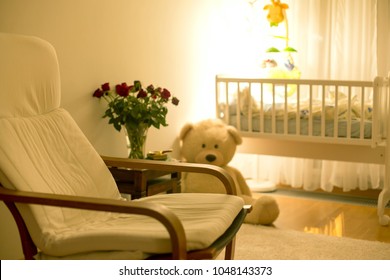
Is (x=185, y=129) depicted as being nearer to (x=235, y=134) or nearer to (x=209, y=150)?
(x=209, y=150)

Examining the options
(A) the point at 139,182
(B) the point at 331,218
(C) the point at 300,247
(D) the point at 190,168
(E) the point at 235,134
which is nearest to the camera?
(D) the point at 190,168

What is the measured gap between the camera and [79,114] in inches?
120

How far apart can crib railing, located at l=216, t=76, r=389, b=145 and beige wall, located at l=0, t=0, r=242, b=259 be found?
28cm

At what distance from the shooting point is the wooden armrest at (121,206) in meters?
1.72

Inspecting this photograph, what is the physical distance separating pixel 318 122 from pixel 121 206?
2360 millimetres

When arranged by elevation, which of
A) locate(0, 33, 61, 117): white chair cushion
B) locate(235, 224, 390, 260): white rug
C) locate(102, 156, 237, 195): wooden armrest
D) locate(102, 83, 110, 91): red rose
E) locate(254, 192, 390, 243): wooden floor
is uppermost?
locate(0, 33, 61, 117): white chair cushion

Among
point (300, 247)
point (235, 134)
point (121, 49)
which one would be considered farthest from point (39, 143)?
point (235, 134)

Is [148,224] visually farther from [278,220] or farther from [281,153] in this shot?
[281,153]

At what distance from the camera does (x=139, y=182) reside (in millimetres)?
2885

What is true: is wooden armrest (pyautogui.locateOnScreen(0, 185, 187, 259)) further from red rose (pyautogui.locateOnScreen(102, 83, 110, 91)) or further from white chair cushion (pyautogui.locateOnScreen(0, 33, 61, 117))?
red rose (pyautogui.locateOnScreen(102, 83, 110, 91))

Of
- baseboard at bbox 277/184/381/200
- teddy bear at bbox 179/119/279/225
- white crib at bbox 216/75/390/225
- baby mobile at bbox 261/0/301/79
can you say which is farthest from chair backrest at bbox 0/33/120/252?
baseboard at bbox 277/184/381/200

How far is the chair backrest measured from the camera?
6.48 feet

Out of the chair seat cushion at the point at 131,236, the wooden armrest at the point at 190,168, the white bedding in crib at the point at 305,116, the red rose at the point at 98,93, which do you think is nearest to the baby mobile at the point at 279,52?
the white bedding in crib at the point at 305,116

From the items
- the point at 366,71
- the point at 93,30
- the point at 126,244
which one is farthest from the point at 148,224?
the point at 366,71
